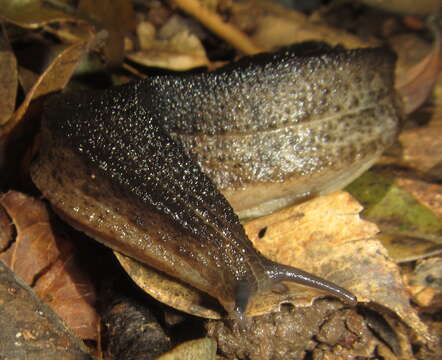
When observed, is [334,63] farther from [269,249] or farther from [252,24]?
[252,24]

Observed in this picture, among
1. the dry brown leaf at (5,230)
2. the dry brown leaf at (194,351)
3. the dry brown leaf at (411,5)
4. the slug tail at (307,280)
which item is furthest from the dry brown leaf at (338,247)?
the dry brown leaf at (411,5)

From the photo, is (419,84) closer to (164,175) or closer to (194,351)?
(164,175)

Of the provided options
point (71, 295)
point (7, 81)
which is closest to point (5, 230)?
point (71, 295)

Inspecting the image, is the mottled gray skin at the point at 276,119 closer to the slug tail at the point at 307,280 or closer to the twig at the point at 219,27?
the slug tail at the point at 307,280

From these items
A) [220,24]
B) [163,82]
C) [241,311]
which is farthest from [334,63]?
[241,311]

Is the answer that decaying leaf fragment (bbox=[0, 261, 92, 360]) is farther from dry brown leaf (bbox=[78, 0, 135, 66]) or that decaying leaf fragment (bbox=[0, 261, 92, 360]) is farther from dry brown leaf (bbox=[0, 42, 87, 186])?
dry brown leaf (bbox=[78, 0, 135, 66])
